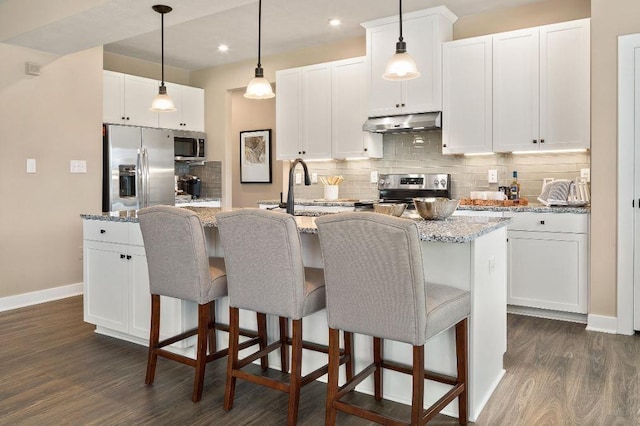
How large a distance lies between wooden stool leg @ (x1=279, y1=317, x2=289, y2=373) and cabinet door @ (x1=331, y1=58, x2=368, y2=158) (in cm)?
278

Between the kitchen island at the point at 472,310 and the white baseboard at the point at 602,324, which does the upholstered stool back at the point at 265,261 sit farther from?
the white baseboard at the point at 602,324

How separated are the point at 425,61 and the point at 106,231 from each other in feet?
10.2

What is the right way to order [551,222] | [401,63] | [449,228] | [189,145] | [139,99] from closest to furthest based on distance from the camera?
[449,228]
[401,63]
[551,222]
[139,99]
[189,145]

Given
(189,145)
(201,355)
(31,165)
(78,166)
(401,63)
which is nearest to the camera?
(201,355)

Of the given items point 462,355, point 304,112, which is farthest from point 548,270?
point 304,112

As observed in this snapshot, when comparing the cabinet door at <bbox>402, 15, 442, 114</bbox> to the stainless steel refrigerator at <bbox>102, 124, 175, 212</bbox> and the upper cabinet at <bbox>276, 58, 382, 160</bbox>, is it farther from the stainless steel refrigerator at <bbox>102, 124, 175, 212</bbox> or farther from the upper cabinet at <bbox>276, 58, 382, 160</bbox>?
the stainless steel refrigerator at <bbox>102, 124, 175, 212</bbox>

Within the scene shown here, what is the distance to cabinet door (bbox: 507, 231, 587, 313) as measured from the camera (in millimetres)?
3795

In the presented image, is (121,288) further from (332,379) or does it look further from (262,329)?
(332,379)

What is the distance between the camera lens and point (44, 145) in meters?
4.71

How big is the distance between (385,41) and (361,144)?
1.02 metres

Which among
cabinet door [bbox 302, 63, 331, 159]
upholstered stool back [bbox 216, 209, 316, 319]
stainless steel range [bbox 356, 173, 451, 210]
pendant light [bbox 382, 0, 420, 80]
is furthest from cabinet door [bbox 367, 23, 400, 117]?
upholstered stool back [bbox 216, 209, 316, 319]

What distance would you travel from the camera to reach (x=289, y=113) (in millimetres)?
5719

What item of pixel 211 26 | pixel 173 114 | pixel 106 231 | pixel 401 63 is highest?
pixel 211 26

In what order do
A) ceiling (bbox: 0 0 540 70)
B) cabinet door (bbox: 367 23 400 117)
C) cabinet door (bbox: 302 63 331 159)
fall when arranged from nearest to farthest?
ceiling (bbox: 0 0 540 70), cabinet door (bbox: 367 23 400 117), cabinet door (bbox: 302 63 331 159)
